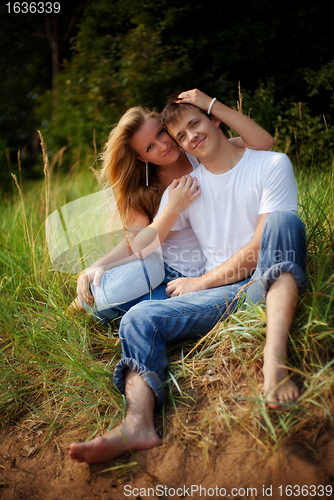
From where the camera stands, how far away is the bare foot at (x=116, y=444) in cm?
139

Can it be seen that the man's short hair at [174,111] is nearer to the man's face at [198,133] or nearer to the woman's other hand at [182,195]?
the man's face at [198,133]

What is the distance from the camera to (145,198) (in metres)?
2.29

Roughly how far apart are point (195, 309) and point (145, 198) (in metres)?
0.91

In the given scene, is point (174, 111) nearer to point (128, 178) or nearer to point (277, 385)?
point (128, 178)

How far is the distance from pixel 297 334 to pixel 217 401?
461 millimetres

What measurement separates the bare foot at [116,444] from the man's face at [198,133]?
1369 mm

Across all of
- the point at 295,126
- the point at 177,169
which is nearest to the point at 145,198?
the point at 177,169

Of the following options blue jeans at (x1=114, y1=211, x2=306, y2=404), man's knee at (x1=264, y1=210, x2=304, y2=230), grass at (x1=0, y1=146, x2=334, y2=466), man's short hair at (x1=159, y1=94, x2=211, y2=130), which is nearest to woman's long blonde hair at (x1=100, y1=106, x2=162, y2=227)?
man's short hair at (x1=159, y1=94, x2=211, y2=130)

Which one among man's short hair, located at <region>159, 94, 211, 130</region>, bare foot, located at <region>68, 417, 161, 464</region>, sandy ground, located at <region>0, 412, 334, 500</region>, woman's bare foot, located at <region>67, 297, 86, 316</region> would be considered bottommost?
sandy ground, located at <region>0, 412, 334, 500</region>

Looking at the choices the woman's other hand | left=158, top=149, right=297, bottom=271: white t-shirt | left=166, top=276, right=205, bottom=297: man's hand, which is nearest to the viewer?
left=158, top=149, right=297, bottom=271: white t-shirt

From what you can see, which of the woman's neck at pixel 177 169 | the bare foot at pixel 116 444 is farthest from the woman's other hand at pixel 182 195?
the bare foot at pixel 116 444

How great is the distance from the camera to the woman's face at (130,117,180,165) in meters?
2.11

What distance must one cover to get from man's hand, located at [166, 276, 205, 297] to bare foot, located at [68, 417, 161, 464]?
666 mm

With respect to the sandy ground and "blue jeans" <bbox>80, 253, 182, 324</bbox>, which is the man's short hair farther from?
the sandy ground
